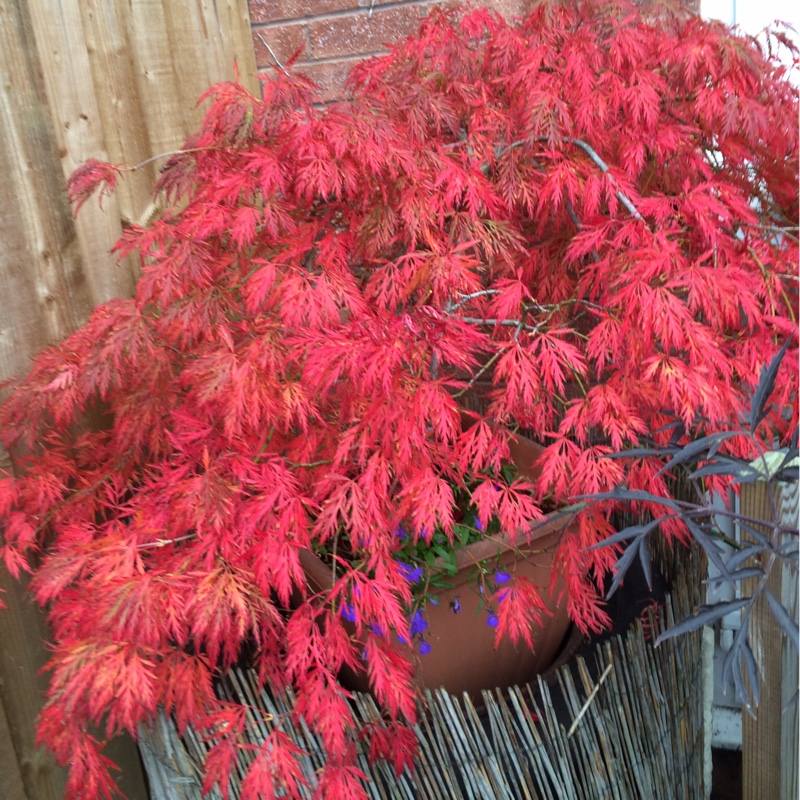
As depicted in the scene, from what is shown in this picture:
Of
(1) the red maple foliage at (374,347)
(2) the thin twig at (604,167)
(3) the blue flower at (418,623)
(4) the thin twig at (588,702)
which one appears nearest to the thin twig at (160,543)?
(1) the red maple foliage at (374,347)

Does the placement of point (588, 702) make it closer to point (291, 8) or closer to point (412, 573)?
point (412, 573)

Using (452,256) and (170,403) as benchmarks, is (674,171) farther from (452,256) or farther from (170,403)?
(170,403)

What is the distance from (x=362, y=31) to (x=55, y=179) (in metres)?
0.94

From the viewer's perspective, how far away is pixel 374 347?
1.07 m

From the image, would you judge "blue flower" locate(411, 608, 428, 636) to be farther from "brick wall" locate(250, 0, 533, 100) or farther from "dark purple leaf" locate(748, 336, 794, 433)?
"brick wall" locate(250, 0, 533, 100)

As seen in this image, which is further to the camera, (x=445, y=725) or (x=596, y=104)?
(x=596, y=104)

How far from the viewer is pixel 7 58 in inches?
58.3

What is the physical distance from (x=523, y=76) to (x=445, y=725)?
1.14 metres

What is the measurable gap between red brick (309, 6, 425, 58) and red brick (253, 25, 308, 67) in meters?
0.04

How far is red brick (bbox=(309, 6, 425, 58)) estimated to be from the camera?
198 cm

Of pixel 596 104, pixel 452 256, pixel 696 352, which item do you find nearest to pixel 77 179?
pixel 452 256

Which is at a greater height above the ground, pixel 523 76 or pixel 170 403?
pixel 523 76

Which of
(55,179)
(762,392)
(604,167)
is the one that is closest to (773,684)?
(762,392)

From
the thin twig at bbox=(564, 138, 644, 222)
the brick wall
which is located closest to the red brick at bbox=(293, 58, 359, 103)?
the brick wall
